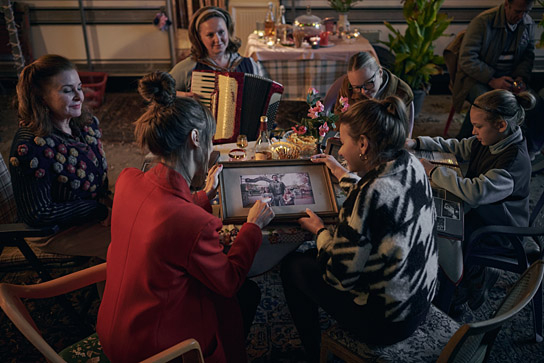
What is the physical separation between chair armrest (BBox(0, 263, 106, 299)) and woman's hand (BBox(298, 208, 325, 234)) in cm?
75

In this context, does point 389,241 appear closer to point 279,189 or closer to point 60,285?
point 279,189

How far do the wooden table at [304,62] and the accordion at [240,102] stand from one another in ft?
6.23

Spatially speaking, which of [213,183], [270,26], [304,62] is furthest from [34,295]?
[270,26]

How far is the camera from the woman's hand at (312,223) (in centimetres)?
164

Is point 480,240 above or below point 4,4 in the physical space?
below

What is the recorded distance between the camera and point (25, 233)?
1881 mm

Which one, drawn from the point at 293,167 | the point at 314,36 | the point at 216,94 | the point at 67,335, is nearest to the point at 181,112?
the point at 293,167

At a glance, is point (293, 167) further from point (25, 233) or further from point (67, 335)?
point (67, 335)

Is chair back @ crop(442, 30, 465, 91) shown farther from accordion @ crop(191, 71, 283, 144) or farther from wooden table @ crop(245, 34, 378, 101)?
accordion @ crop(191, 71, 283, 144)

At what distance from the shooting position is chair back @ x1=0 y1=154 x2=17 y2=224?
2115 millimetres

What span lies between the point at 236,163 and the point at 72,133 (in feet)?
2.99

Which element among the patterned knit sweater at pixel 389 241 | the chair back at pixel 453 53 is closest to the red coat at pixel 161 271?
the patterned knit sweater at pixel 389 241

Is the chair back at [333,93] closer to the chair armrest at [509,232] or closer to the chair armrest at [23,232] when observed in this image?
the chair armrest at [509,232]

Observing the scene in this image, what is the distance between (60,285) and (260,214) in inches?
29.0
